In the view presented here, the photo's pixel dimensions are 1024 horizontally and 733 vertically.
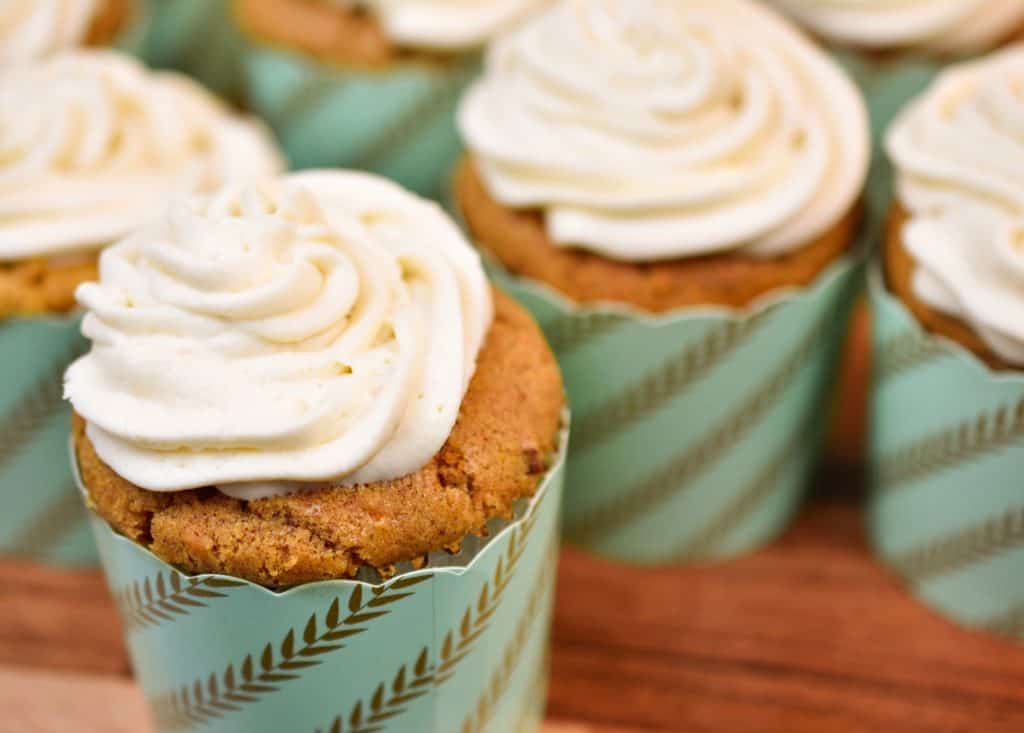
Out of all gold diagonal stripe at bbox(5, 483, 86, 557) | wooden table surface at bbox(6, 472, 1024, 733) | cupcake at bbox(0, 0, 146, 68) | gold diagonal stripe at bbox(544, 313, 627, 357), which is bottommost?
wooden table surface at bbox(6, 472, 1024, 733)

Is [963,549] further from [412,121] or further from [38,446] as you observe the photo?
[38,446]

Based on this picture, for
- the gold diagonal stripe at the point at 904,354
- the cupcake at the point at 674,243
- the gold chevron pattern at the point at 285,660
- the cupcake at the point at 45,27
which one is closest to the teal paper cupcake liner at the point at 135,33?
the cupcake at the point at 45,27

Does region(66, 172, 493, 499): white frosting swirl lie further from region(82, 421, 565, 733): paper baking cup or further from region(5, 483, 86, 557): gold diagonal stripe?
region(5, 483, 86, 557): gold diagonal stripe

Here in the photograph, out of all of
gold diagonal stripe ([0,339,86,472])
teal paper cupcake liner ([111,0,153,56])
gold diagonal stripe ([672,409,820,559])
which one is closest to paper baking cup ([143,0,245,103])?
teal paper cupcake liner ([111,0,153,56])

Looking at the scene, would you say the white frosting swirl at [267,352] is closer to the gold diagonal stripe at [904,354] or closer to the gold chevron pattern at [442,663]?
the gold chevron pattern at [442,663]

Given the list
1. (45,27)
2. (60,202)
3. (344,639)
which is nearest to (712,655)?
(344,639)
